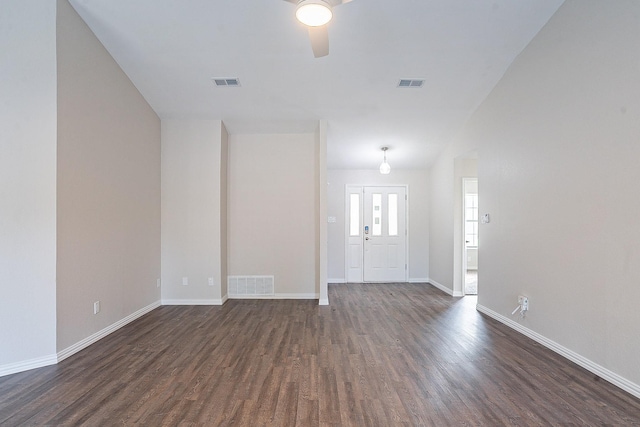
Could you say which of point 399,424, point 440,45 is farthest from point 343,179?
point 399,424

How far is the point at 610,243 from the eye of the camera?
264 centimetres

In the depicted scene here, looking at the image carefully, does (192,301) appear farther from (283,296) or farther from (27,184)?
(27,184)

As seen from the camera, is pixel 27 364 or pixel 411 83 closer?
pixel 27 364

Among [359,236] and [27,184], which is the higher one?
[27,184]

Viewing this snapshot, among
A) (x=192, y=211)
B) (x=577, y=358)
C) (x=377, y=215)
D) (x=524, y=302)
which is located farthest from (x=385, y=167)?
(x=577, y=358)

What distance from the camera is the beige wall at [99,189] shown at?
3066 mm

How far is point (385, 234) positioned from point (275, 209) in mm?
2647

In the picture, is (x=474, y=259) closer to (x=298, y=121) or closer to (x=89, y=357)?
(x=298, y=121)

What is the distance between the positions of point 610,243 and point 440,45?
2.52 m

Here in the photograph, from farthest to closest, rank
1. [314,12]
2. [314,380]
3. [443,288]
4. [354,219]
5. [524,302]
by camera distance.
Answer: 1. [354,219]
2. [443,288]
3. [524,302]
4. [314,380]
5. [314,12]

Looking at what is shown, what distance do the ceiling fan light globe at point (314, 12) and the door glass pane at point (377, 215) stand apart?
4.90 meters

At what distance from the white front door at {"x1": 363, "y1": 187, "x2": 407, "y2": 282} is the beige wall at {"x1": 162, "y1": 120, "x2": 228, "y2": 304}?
318cm

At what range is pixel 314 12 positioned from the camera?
7.02 feet

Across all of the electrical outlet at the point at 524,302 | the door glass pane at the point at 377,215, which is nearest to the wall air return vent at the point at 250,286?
the door glass pane at the point at 377,215
